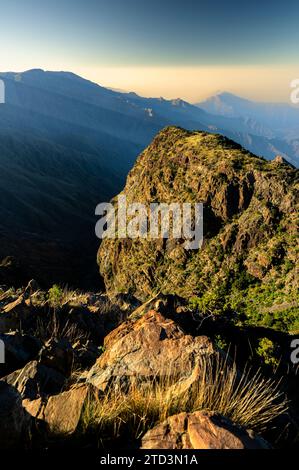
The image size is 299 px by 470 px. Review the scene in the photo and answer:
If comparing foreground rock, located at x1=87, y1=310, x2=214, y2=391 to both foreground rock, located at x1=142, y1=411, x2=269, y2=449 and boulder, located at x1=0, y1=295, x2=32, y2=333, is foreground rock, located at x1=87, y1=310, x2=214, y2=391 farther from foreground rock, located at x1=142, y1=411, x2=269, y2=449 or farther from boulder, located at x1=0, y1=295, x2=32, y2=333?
boulder, located at x1=0, y1=295, x2=32, y2=333

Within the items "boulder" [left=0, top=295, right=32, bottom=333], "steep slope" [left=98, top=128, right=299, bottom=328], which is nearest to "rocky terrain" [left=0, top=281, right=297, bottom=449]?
"boulder" [left=0, top=295, right=32, bottom=333]

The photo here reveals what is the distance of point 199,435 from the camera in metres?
3.52

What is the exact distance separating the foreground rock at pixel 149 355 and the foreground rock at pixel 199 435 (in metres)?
1.13

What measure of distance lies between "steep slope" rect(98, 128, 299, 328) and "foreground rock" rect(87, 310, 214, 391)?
55.1 meters

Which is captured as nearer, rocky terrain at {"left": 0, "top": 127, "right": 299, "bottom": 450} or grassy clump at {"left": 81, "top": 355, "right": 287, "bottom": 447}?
rocky terrain at {"left": 0, "top": 127, "right": 299, "bottom": 450}

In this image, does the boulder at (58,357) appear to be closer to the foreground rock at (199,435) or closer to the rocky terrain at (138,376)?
the rocky terrain at (138,376)

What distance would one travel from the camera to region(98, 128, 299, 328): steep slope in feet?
242

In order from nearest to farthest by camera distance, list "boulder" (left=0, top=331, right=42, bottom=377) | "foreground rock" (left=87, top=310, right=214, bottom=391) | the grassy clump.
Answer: the grassy clump, "foreground rock" (left=87, top=310, right=214, bottom=391), "boulder" (left=0, top=331, right=42, bottom=377)

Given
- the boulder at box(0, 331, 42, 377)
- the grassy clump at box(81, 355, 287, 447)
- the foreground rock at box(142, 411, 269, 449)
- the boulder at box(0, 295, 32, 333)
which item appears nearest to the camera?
the foreground rock at box(142, 411, 269, 449)

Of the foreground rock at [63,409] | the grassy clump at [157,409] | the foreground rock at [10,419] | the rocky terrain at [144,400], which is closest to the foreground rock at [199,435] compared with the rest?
the rocky terrain at [144,400]

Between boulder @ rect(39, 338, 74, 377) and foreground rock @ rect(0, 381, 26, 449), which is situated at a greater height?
foreground rock @ rect(0, 381, 26, 449)

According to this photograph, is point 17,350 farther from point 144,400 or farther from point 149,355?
point 144,400

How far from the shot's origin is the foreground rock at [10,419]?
3666 millimetres
